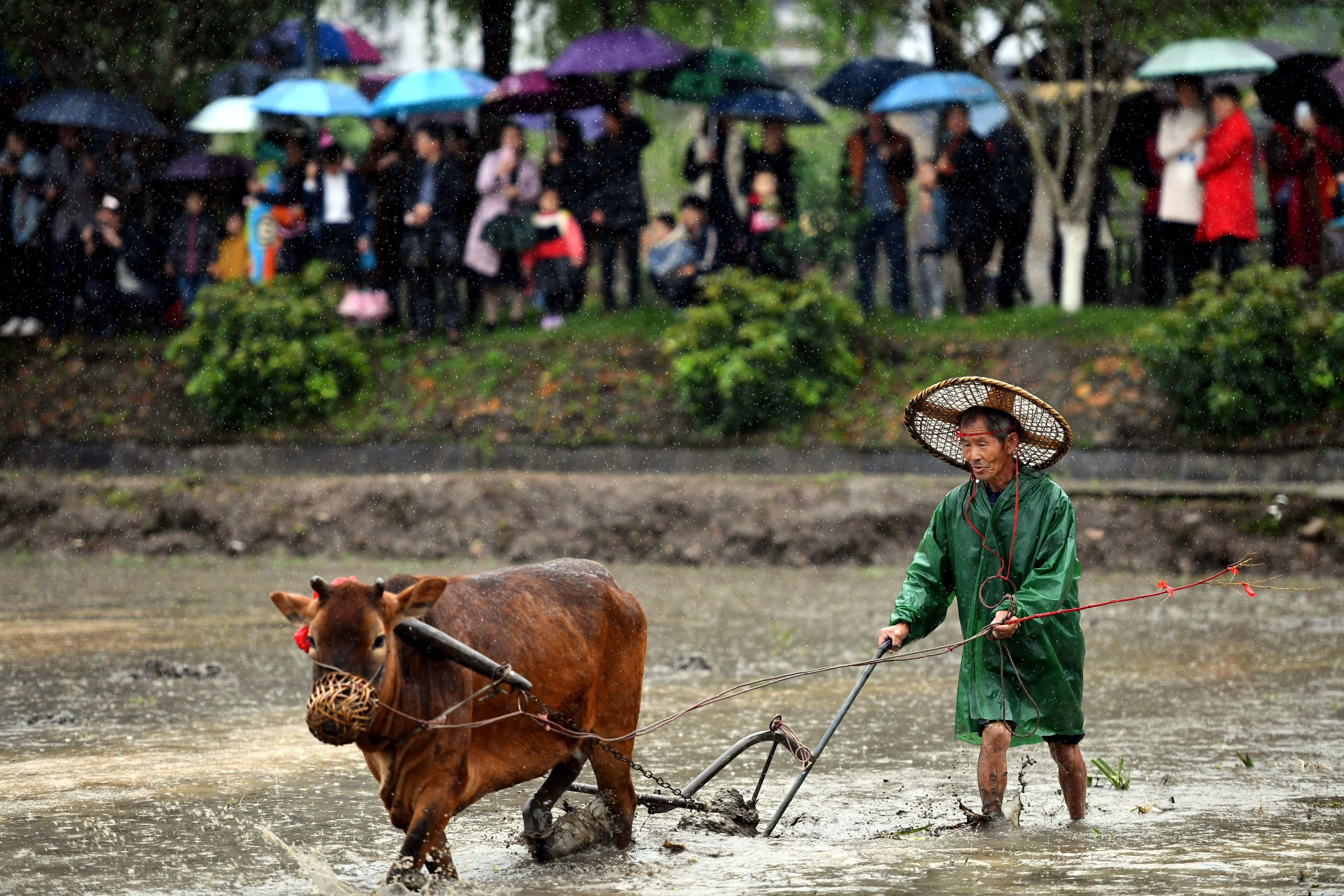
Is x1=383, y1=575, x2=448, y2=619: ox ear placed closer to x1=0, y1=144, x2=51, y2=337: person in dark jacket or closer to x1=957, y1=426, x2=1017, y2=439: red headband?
x1=957, y1=426, x2=1017, y2=439: red headband

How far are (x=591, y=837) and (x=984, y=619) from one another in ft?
6.25

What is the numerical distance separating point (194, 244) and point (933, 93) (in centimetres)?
938

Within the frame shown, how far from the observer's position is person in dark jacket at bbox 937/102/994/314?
1869 centimetres

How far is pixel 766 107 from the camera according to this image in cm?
1950

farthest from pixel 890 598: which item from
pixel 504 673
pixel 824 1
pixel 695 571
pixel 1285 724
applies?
pixel 824 1

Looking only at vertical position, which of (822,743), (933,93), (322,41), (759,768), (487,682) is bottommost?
(759,768)

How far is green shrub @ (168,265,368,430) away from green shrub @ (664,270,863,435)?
424 cm

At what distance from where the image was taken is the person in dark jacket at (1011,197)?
18953mm

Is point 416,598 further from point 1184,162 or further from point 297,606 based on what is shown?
point 1184,162

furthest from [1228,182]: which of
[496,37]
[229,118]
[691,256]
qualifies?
[229,118]

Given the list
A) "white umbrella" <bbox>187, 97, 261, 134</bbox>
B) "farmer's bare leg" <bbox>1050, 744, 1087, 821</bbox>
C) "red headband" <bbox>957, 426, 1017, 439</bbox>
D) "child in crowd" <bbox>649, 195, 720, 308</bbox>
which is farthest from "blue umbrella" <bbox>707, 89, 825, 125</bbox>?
"farmer's bare leg" <bbox>1050, 744, 1087, 821</bbox>

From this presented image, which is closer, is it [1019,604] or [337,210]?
[1019,604]

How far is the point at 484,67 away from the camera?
75.9ft

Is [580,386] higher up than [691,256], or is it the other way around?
[691,256]
